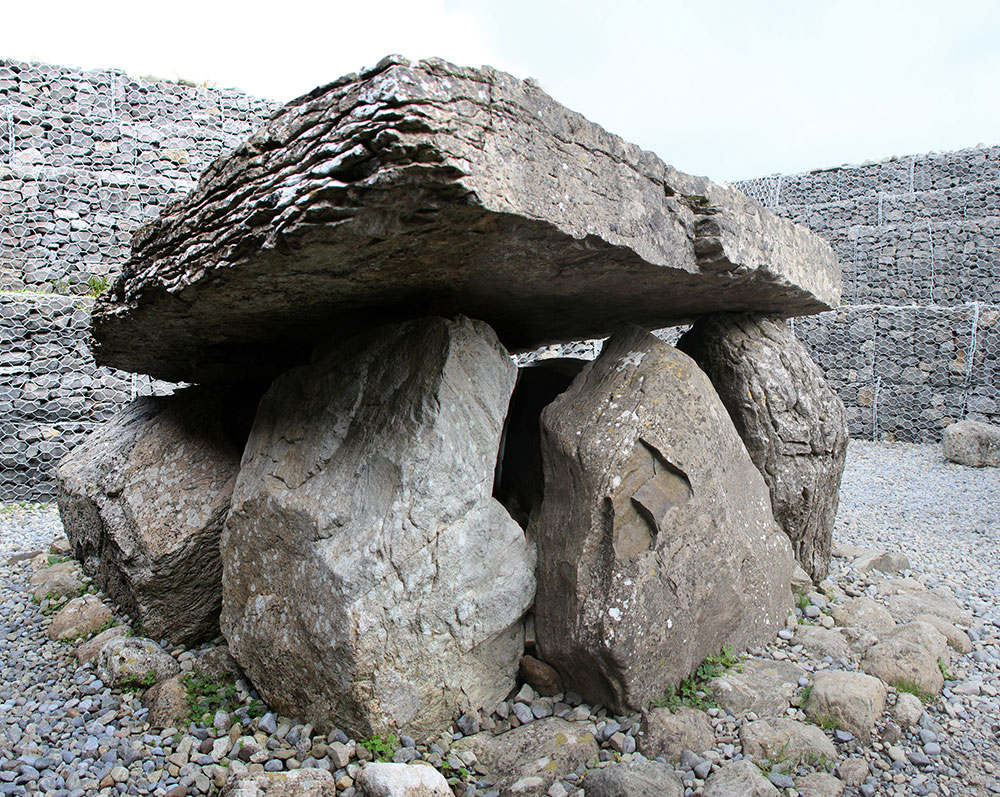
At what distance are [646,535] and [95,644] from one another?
2493mm

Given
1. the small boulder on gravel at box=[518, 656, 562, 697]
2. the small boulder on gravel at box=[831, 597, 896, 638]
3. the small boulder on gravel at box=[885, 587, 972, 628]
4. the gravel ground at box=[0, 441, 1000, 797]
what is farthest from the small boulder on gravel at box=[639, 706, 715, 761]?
the small boulder on gravel at box=[885, 587, 972, 628]

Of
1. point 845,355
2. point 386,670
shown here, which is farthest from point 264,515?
point 845,355

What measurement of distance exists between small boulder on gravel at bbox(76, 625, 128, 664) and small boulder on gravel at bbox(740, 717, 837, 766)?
2.64 meters

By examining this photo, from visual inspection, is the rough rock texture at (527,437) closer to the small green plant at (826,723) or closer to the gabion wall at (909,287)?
the small green plant at (826,723)

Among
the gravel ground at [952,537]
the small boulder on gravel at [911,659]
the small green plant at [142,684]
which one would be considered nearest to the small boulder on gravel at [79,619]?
the small green plant at [142,684]

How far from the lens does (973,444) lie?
788cm

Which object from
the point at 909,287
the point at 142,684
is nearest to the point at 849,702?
the point at 142,684

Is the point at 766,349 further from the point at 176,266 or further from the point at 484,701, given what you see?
the point at 176,266

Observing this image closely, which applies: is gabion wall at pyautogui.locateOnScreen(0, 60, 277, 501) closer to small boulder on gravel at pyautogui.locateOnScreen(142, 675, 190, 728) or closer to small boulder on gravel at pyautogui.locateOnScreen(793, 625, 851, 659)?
small boulder on gravel at pyautogui.locateOnScreen(142, 675, 190, 728)

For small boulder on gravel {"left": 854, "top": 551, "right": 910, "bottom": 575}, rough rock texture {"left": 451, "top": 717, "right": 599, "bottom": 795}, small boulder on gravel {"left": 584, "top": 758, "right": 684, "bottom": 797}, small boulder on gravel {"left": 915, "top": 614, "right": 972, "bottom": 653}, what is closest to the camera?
small boulder on gravel {"left": 584, "top": 758, "right": 684, "bottom": 797}

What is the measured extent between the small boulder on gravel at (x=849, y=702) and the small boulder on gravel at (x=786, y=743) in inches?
3.6

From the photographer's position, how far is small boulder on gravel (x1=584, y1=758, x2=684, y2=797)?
6.56 ft

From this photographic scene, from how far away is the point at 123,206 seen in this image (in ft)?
32.9

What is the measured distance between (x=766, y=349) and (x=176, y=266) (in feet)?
8.76
